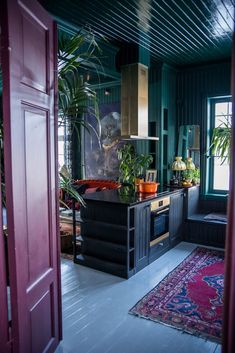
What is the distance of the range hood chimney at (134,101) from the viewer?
4180 millimetres

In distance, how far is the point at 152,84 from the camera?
4.99 meters

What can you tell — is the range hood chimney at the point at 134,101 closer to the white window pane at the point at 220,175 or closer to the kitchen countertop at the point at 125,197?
the kitchen countertop at the point at 125,197

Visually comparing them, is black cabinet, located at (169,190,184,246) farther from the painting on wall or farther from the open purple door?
the open purple door

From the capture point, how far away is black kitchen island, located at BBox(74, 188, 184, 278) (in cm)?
339

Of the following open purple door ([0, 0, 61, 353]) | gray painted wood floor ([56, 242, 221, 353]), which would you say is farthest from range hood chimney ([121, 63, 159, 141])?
open purple door ([0, 0, 61, 353])

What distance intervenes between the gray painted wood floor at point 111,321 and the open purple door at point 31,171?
1.28 feet

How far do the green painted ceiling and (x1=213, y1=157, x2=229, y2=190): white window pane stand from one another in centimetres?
186

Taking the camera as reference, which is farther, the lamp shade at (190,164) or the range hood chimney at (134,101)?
the lamp shade at (190,164)

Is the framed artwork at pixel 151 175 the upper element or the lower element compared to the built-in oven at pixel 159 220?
upper

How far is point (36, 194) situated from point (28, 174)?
156 mm

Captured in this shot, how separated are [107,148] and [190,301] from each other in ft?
13.1

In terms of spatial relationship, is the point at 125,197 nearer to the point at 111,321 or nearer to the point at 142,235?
the point at 142,235

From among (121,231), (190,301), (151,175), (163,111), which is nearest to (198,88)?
(163,111)

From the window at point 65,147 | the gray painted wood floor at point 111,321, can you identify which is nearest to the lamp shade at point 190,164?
the gray painted wood floor at point 111,321
